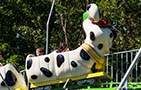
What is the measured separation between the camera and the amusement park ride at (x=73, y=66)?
6.76m

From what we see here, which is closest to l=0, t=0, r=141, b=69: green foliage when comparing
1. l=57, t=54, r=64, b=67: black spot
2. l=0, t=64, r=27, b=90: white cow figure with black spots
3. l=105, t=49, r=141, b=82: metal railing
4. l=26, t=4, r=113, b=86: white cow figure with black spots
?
l=105, t=49, r=141, b=82: metal railing

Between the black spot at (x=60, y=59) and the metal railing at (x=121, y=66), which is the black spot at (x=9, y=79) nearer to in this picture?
the black spot at (x=60, y=59)

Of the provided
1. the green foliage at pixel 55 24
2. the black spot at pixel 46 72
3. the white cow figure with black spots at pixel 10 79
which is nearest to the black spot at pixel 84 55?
the black spot at pixel 46 72

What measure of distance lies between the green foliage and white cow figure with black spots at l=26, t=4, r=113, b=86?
480 centimetres

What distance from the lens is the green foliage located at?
12.2 metres

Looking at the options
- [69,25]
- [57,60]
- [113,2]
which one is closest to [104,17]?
[113,2]

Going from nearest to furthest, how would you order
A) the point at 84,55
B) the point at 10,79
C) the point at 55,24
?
the point at 84,55 → the point at 10,79 → the point at 55,24

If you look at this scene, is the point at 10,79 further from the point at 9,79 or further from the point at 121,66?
the point at 121,66

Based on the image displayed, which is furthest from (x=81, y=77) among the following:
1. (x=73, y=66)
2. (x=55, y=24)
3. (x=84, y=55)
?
(x=55, y=24)

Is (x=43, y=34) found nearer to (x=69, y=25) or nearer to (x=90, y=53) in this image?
(x=69, y=25)

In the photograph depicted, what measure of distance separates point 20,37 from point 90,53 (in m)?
8.68

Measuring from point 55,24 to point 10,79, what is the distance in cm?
842

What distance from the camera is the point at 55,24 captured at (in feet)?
49.7

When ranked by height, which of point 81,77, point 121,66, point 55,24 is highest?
point 55,24
